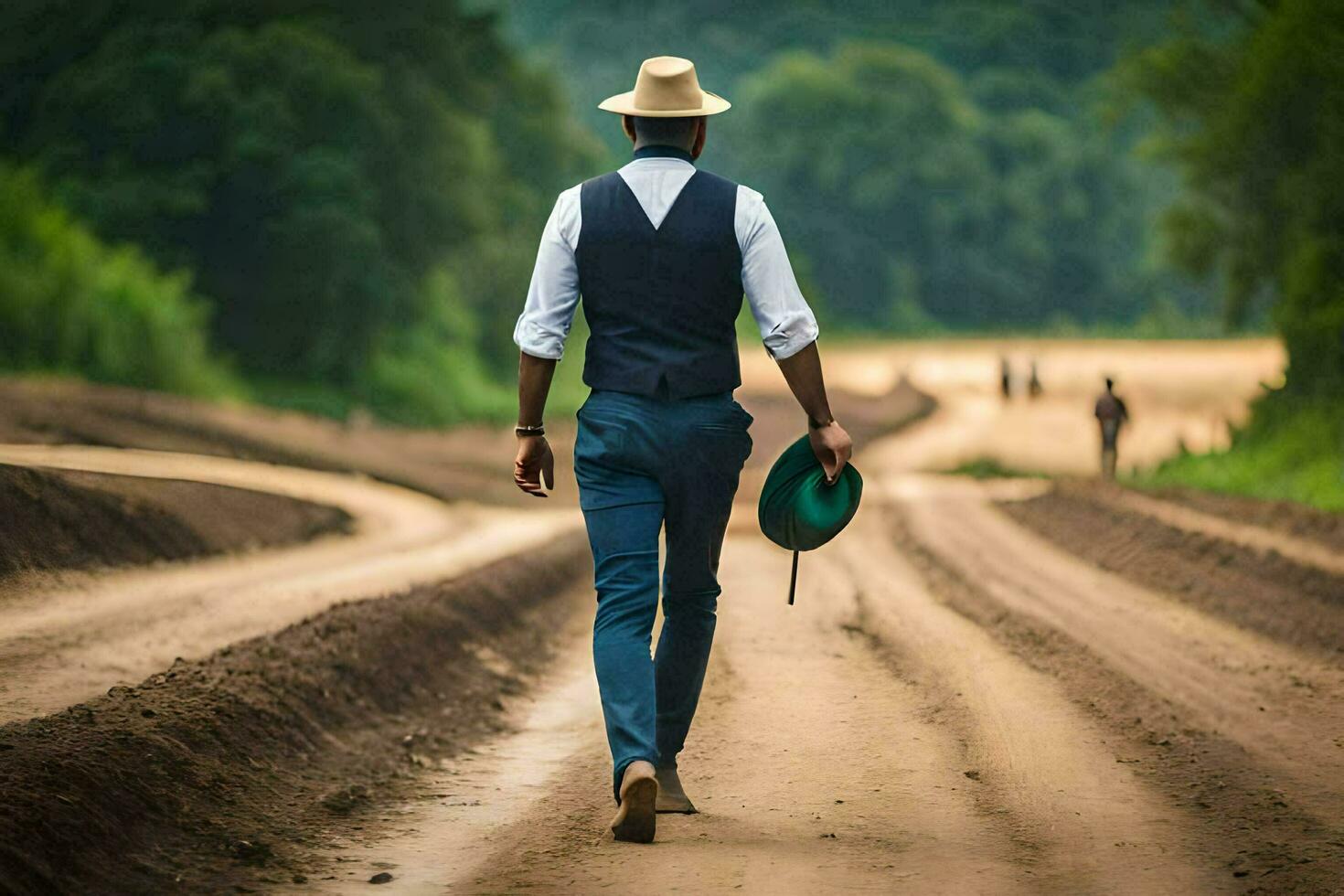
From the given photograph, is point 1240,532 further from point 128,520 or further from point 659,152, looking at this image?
point 659,152

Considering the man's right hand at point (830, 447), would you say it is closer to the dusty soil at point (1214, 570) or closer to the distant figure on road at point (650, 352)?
the distant figure on road at point (650, 352)

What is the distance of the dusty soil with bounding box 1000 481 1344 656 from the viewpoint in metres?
11.0

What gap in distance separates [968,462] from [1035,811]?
23591 millimetres

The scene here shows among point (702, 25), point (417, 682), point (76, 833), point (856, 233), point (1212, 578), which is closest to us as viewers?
point (76, 833)

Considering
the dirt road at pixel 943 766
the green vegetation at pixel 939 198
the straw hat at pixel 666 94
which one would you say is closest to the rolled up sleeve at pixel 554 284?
the straw hat at pixel 666 94

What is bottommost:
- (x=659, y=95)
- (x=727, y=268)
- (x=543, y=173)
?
(x=727, y=268)

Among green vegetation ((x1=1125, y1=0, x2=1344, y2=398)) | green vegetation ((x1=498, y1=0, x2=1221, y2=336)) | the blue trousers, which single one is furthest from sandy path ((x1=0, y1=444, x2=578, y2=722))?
green vegetation ((x1=498, y1=0, x2=1221, y2=336))

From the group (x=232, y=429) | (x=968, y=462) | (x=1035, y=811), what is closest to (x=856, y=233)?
(x=968, y=462)

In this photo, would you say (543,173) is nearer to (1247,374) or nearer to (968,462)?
(1247,374)

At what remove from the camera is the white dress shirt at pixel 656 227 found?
537cm

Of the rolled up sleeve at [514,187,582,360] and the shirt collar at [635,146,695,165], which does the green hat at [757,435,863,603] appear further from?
the shirt collar at [635,146,695,165]

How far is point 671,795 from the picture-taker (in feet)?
18.9

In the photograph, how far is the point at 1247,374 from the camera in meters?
47.9

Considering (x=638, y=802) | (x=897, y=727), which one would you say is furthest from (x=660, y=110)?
(x=897, y=727)
